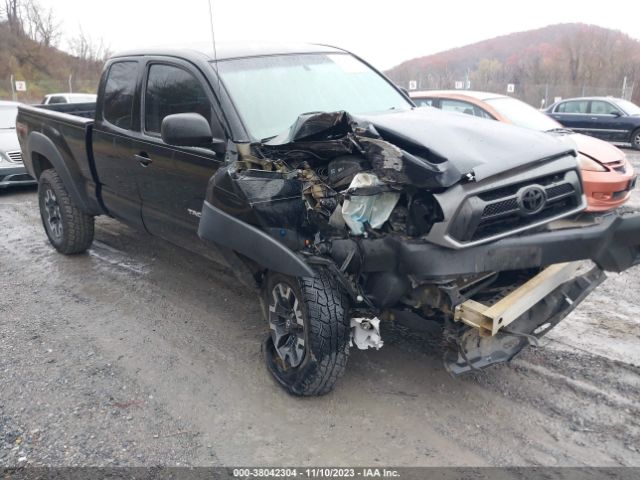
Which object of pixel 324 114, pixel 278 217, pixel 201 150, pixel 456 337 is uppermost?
pixel 324 114

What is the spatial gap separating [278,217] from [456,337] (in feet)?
3.84

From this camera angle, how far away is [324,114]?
3102 millimetres

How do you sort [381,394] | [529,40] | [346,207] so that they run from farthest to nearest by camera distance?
[529,40] < [381,394] < [346,207]

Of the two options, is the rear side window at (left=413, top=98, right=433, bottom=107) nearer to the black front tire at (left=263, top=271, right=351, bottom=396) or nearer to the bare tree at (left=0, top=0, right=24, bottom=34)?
the black front tire at (left=263, top=271, right=351, bottom=396)

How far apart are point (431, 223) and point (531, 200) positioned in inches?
20.8

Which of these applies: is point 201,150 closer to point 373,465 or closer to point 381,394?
point 381,394

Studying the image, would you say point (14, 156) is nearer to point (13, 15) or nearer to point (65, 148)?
point (65, 148)

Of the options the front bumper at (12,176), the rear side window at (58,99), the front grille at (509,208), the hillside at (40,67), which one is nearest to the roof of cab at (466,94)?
the front grille at (509,208)

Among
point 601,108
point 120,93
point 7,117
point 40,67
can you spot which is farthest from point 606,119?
point 40,67

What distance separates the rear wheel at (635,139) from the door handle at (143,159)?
1368 cm

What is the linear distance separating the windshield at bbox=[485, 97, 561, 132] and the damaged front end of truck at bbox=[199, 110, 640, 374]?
4.25m

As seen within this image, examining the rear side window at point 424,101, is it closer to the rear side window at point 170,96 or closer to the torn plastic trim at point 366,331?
the rear side window at point 170,96

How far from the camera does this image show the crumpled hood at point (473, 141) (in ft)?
9.32

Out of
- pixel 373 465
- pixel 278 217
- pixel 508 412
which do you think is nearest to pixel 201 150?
pixel 278 217
